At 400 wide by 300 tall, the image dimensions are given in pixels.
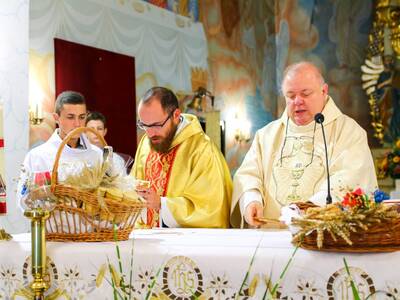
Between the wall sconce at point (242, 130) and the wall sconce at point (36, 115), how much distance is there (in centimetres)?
565

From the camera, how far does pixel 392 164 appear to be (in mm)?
11086

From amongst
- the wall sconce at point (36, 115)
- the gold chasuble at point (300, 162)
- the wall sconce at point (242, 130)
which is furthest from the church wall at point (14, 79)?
the wall sconce at point (242, 130)

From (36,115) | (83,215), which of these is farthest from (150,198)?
(36,115)

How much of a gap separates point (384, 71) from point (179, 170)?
850 cm

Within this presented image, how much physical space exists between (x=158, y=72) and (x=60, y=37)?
2159 millimetres

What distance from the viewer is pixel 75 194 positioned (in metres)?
2.80

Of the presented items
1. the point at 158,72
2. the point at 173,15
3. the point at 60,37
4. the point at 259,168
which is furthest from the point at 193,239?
the point at 173,15

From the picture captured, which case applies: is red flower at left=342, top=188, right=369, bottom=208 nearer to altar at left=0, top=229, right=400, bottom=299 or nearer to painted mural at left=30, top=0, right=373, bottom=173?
altar at left=0, top=229, right=400, bottom=299

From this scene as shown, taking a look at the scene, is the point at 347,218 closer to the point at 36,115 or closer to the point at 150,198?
the point at 150,198

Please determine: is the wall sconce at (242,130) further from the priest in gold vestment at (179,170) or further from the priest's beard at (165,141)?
the priest's beard at (165,141)

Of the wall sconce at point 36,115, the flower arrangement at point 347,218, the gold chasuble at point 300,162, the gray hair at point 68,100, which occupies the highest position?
the wall sconce at point 36,115

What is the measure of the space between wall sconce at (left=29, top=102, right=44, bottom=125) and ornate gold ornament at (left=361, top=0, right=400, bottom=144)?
20.4 ft

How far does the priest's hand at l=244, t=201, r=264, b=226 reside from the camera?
3.66 meters

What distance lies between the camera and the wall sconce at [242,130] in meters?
12.9
